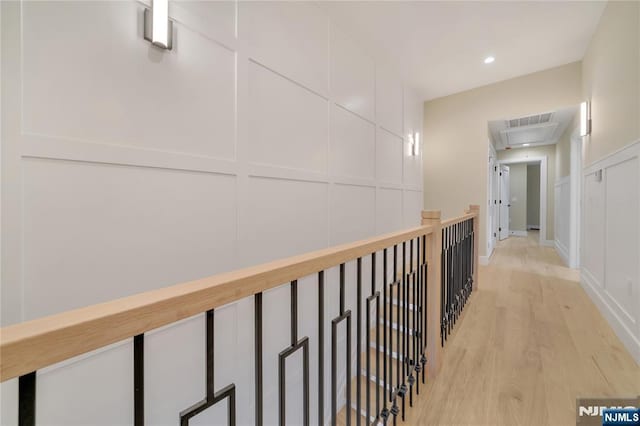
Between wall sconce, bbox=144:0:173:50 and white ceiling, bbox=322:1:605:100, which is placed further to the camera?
white ceiling, bbox=322:1:605:100

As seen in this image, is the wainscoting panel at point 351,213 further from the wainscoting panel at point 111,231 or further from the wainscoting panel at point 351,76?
the wainscoting panel at point 111,231

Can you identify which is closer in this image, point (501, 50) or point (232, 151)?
point (232, 151)

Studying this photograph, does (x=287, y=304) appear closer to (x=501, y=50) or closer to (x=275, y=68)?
(x=275, y=68)

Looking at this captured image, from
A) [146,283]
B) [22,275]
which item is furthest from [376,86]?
[22,275]

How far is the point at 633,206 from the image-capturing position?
189cm

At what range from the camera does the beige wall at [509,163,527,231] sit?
8.34 meters

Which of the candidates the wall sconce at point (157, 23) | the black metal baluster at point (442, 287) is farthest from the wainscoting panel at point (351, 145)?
the wall sconce at point (157, 23)

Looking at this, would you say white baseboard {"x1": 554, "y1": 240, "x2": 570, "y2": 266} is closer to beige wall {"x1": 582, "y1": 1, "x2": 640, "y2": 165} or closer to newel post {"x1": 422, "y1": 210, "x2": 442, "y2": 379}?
beige wall {"x1": 582, "y1": 1, "x2": 640, "y2": 165}

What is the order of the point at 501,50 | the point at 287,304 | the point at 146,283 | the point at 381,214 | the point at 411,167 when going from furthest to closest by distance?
1. the point at 411,167
2. the point at 381,214
3. the point at 501,50
4. the point at 287,304
5. the point at 146,283

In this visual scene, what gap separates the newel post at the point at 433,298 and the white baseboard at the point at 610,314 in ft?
4.27

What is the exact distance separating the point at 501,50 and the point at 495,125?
1679 mm

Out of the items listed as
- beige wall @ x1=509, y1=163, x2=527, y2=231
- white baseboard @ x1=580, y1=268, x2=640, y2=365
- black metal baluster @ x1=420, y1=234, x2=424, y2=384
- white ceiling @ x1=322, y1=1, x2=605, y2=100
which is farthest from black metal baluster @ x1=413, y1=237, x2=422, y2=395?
beige wall @ x1=509, y1=163, x2=527, y2=231

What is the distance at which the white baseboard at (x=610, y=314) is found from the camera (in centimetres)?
183

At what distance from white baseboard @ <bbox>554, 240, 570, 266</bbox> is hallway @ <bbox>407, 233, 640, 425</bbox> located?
1.83 meters
